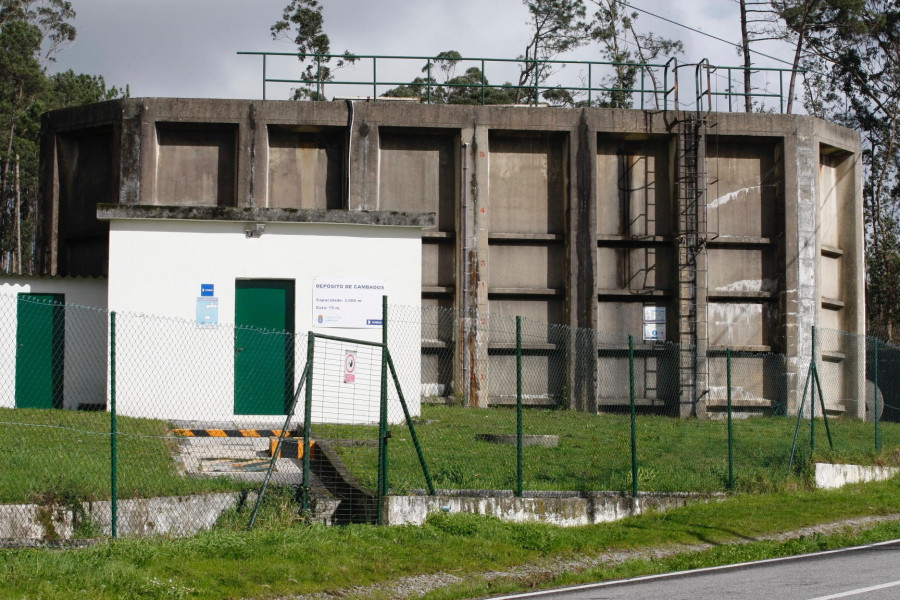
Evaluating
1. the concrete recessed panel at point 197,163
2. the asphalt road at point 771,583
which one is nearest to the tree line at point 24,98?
the concrete recessed panel at point 197,163

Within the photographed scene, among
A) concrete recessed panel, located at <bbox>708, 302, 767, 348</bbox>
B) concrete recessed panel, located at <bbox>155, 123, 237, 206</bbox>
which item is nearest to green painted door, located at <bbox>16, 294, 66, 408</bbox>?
concrete recessed panel, located at <bbox>155, 123, 237, 206</bbox>

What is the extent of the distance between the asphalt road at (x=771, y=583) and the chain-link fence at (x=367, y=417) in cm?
260

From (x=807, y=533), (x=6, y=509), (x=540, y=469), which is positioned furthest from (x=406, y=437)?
(x=6, y=509)

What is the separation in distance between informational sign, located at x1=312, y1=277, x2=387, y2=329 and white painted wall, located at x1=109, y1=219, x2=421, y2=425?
12 centimetres

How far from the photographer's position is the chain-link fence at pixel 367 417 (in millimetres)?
11055

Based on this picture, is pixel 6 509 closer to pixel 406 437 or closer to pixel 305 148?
pixel 406 437

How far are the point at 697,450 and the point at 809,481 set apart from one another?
172cm

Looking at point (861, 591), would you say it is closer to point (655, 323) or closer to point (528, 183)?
point (655, 323)

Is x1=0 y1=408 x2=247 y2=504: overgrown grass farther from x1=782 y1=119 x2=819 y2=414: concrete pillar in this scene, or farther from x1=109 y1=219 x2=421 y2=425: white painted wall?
x1=782 y1=119 x2=819 y2=414: concrete pillar

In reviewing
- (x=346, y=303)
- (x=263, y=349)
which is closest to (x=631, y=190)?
(x=346, y=303)

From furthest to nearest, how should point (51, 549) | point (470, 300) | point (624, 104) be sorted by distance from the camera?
point (624, 104)
point (470, 300)
point (51, 549)

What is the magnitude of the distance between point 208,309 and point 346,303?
226 centimetres

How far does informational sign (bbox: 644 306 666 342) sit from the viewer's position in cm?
2405

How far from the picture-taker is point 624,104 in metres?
37.6
